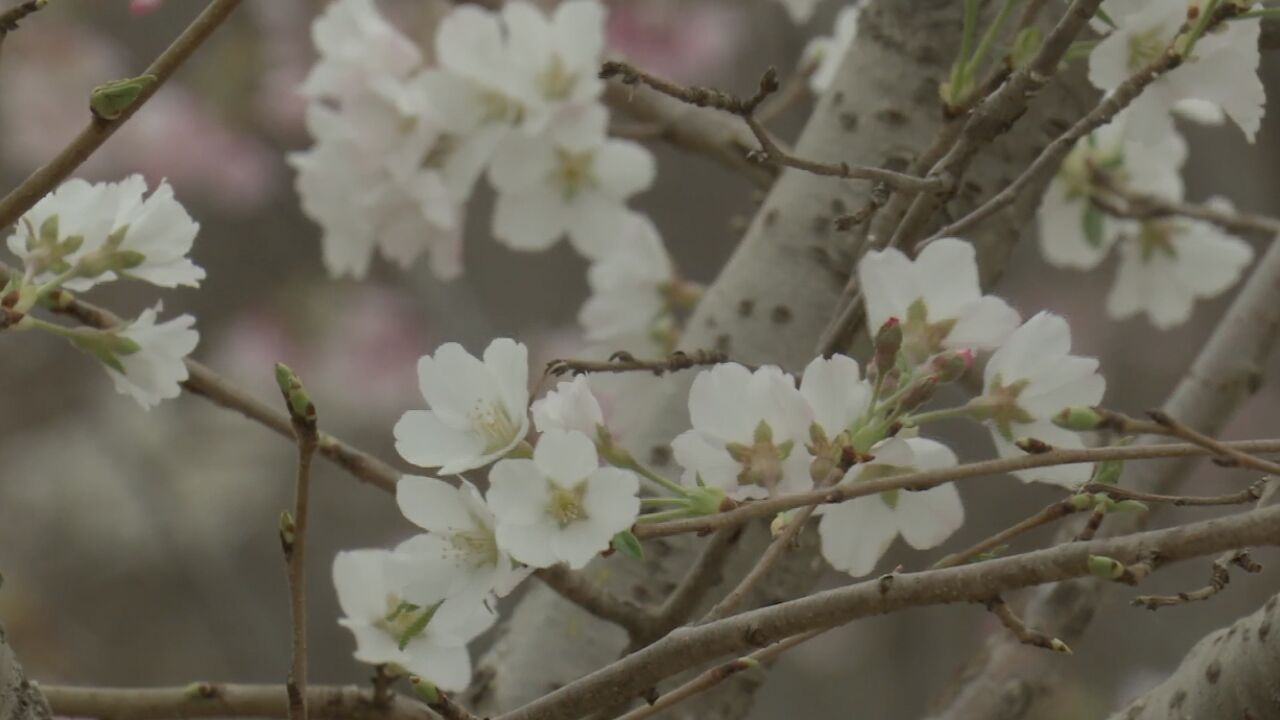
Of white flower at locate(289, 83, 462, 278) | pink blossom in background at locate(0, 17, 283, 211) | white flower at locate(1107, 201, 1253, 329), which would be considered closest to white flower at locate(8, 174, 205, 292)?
white flower at locate(289, 83, 462, 278)

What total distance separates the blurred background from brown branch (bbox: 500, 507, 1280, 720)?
222 cm

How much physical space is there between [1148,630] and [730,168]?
123 inches

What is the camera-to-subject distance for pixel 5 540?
14.6 ft

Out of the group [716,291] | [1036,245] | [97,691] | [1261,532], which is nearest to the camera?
[1261,532]

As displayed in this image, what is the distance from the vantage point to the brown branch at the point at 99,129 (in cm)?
58

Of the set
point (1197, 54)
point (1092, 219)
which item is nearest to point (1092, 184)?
point (1092, 219)

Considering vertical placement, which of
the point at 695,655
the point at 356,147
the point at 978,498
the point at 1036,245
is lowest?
the point at 978,498

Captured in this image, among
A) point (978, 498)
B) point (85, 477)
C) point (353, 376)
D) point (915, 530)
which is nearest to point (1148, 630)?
point (978, 498)

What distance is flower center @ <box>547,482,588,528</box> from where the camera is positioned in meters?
0.59

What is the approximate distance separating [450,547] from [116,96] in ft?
0.69

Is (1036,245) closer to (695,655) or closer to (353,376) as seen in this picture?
(353,376)

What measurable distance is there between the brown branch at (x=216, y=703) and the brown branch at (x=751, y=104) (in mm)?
325

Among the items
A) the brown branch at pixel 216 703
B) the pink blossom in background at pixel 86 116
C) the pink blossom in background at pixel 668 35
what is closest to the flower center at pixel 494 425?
the brown branch at pixel 216 703

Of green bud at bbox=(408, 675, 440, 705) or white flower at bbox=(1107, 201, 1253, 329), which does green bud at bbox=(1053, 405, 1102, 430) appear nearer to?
green bud at bbox=(408, 675, 440, 705)
